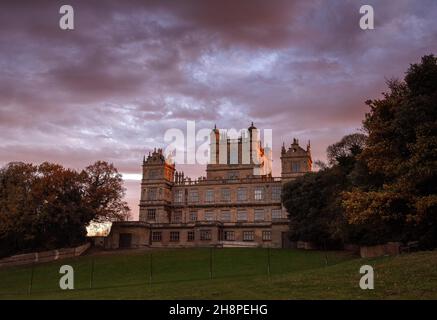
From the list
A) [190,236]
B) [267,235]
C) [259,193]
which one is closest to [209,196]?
[259,193]

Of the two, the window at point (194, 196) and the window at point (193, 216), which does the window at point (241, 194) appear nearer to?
the window at point (194, 196)

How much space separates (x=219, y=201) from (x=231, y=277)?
46728 mm

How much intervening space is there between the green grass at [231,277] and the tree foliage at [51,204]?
20.0ft

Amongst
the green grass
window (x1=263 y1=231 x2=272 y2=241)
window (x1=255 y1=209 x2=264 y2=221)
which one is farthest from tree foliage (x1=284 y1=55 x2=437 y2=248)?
window (x1=255 y1=209 x2=264 y2=221)

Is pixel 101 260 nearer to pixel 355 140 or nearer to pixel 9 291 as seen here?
pixel 9 291

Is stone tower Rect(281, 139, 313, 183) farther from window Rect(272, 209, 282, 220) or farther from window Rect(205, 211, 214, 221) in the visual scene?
window Rect(205, 211, 214, 221)

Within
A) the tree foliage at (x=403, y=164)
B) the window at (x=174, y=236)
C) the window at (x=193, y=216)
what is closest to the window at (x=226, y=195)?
the window at (x=193, y=216)

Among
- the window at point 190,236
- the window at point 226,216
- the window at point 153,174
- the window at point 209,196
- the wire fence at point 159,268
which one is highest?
the window at point 153,174

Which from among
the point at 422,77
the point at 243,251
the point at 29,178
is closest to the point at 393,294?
the point at 422,77

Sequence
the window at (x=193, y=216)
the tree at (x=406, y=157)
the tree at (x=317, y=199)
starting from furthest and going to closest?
1. the window at (x=193, y=216)
2. the tree at (x=317, y=199)
3. the tree at (x=406, y=157)

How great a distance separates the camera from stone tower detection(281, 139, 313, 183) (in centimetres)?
7975

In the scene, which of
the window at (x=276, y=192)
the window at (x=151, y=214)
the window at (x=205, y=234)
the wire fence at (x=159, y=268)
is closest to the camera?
the wire fence at (x=159, y=268)

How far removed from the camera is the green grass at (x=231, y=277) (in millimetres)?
21312

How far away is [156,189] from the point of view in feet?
280
